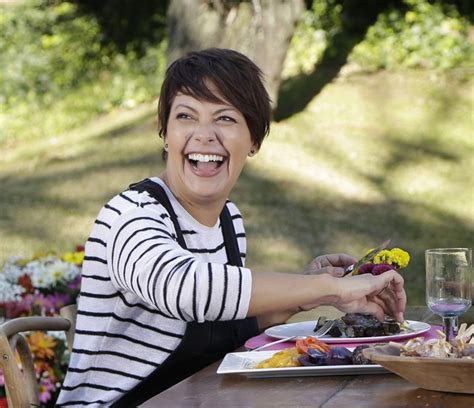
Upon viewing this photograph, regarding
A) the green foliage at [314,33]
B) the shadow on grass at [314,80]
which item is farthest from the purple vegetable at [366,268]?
the green foliage at [314,33]

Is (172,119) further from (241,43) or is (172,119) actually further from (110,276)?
(241,43)

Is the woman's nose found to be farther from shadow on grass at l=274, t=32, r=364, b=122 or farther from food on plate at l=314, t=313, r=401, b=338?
shadow on grass at l=274, t=32, r=364, b=122

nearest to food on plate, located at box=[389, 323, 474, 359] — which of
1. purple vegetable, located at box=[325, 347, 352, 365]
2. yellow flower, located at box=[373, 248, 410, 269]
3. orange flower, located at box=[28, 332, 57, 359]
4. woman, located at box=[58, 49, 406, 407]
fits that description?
purple vegetable, located at box=[325, 347, 352, 365]

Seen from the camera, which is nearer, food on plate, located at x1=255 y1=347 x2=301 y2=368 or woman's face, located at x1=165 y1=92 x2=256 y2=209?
food on plate, located at x1=255 y1=347 x2=301 y2=368

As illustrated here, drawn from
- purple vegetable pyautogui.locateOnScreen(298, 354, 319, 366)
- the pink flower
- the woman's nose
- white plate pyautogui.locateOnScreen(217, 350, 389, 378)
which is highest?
the woman's nose

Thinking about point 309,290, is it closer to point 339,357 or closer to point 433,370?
point 339,357

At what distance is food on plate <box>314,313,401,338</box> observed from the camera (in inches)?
97.3

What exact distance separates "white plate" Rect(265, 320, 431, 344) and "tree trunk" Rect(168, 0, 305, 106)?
20.2 ft

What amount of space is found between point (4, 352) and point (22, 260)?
2435 millimetres

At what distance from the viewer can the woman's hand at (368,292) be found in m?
2.27

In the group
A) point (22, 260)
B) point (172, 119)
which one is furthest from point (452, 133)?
point (172, 119)

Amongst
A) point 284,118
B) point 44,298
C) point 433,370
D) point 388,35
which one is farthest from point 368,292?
point 388,35

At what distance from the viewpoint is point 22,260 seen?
478cm

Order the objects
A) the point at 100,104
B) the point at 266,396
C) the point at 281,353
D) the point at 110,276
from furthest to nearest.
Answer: the point at 100,104 → the point at 110,276 → the point at 281,353 → the point at 266,396
